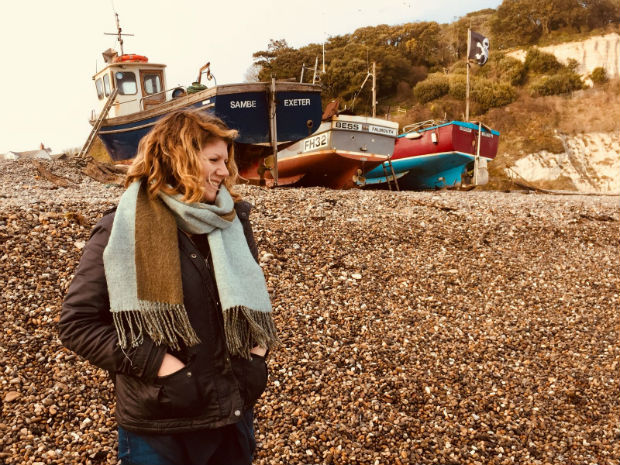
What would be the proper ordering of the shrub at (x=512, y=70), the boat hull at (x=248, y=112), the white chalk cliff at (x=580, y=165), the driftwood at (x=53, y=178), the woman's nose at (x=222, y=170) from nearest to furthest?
the woman's nose at (x=222, y=170), the driftwood at (x=53, y=178), the boat hull at (x=248, y=112), the white chalk cliff at (x=580, y=165), the shrub at (x=512, y=70)

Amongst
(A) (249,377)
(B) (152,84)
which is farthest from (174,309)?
(B) (152,84)

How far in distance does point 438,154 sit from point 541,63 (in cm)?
1795

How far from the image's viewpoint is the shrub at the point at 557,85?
92.7 ft

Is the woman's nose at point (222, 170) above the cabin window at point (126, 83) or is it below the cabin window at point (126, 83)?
below

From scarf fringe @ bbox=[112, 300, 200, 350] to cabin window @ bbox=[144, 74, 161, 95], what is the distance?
15167 millimetres

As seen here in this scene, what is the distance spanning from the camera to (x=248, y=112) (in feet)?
39.8

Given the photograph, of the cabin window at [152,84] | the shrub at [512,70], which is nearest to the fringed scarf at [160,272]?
the cabin window at [152,84]

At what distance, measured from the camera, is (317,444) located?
328 cm

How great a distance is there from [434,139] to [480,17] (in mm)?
30936

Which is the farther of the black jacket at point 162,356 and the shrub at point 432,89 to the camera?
the shrub at point 432,89

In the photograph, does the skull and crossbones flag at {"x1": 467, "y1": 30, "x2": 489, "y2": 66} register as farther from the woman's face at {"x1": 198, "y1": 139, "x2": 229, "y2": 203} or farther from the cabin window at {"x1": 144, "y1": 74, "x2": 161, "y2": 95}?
the woman's face at {"x1": 198, "y1": 139, "x2": 229, "y2": 203}

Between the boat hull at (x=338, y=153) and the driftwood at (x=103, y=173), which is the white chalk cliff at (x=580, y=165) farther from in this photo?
the driftwood at (x=103, y=173)

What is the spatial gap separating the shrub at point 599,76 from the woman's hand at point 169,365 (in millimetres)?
33610

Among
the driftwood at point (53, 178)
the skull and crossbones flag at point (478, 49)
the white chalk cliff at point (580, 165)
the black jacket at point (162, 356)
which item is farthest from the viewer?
the white chalk cliff at point (580, 165)
